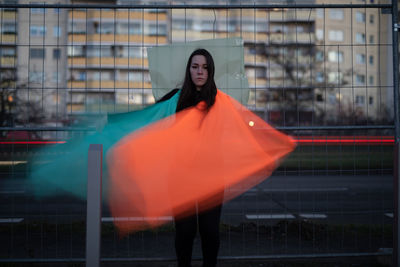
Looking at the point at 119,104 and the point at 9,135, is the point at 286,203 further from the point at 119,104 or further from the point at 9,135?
the point at 9,135

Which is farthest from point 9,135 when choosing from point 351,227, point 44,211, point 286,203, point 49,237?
point 286,203

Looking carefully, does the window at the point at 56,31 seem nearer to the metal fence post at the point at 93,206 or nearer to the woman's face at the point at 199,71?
the woman's face at the point at 199,71

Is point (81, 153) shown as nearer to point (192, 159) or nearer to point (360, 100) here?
point (192, 159)

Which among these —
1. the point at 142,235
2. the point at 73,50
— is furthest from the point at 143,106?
the point at 142,235

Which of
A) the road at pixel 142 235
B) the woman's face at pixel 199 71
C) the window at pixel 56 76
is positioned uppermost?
the window at pixel 56 76

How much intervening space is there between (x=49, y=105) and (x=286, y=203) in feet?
17.8

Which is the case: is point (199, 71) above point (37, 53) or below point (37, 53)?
below

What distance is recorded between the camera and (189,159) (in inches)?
114

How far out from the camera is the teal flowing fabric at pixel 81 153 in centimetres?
303

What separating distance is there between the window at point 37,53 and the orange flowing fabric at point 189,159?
6.41 ft

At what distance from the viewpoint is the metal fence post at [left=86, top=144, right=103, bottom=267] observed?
2451mm

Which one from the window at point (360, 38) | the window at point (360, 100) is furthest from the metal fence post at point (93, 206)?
the window at point (360, 38)

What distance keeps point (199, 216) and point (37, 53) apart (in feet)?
9.70

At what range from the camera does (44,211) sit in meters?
4.20
